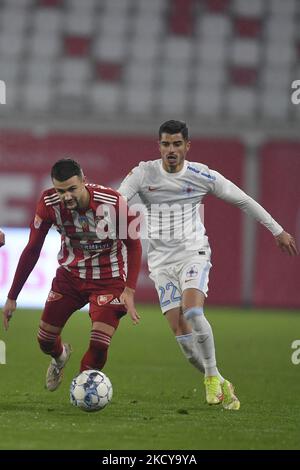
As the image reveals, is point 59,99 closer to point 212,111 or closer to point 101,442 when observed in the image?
point 212,111

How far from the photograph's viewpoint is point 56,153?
20000 mm

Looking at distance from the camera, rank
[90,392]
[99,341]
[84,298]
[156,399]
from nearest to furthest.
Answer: [90,392] < [99,341] < [84,298] < [156,399]

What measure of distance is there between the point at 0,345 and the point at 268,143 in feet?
29.4

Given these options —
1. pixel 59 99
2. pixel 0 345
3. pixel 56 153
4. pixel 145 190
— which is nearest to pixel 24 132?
pixel 56 153

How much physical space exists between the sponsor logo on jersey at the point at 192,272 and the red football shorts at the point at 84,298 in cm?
50

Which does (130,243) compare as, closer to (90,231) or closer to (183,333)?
(90,231)

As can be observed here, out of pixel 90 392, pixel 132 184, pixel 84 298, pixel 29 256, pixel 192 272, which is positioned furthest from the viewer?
pixel 132 184

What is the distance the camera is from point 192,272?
320 inches

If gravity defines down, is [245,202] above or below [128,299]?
above

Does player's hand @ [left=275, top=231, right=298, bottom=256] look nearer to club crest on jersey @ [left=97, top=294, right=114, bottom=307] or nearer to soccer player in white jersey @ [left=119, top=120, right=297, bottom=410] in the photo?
soccer player in white jersey @ [left=119, top=120, right=297, bottom=410]

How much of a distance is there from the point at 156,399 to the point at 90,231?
1.35 m

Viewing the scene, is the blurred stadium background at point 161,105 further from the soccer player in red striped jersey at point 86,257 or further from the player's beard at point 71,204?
the player's beard at point 71,204

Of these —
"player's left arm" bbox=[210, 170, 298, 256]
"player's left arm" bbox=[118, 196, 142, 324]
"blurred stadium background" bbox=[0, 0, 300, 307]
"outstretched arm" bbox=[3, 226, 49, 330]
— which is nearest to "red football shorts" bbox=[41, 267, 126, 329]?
"player's left arm" bbox=[118, 196, 142, 324]

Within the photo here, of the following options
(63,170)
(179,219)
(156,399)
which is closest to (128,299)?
(63,170)
